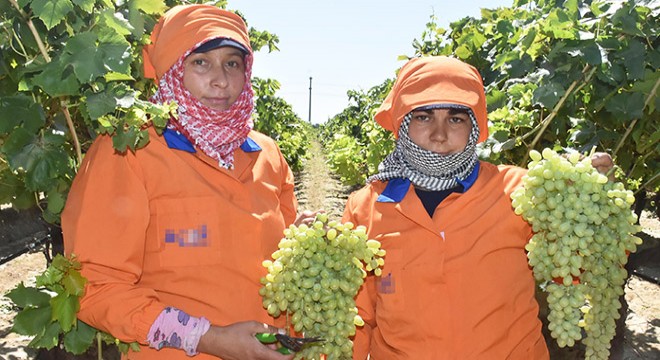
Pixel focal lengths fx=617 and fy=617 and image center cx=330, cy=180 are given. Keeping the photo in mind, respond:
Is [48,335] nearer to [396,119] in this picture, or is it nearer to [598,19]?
[396,119]

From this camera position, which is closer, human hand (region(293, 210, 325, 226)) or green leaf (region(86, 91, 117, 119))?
green leaf (region(86, 91, 117, 119))

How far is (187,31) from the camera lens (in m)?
2.18

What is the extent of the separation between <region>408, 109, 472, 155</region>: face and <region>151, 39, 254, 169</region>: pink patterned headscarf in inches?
27.0

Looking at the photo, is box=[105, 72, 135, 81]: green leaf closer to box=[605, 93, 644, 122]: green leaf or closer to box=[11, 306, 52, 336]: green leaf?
box=[11, 306, 52, 336]: green leaf

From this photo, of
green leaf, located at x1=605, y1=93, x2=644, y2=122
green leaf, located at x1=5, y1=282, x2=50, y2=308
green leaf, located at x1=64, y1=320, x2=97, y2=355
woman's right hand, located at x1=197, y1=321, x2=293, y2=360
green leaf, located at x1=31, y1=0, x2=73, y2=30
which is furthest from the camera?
green leaf, located at x1=605, y1=93, x2=644, y2=122

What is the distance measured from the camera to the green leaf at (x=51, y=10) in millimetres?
1884

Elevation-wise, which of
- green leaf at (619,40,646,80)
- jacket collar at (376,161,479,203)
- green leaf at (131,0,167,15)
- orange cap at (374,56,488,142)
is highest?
green leaf at (131,0,167,15)

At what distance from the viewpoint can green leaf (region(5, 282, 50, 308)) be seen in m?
2.11

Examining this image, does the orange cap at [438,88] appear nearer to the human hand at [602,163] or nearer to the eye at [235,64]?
the human hand at [602,163]

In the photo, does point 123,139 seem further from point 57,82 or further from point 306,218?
point 306,218

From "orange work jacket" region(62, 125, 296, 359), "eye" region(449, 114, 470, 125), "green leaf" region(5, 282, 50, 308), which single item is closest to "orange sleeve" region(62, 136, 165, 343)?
"orange work jacket" region(62, 125, 296, 359)

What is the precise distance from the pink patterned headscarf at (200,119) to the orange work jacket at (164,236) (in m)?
0.05

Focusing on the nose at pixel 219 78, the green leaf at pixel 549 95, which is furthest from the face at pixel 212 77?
the green leaf at pixel 549 95

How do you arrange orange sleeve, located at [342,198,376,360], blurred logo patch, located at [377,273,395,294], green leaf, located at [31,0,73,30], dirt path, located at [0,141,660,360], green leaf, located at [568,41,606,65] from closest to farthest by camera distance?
green leaf, located at [31,0,73,30], blurred logo patch, located at [377,273,395,294], orange sleeve, located at [342,198,376,360], green leaf, located at [568,41,606,65], dirt path, located at [0,141,660,360]
